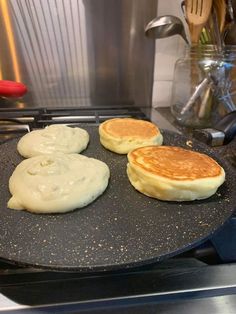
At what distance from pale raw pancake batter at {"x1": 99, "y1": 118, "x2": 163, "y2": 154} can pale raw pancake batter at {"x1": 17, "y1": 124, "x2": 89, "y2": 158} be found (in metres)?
0.06

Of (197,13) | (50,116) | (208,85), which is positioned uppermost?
(197,13)

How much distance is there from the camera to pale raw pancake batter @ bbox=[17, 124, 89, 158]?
672mm

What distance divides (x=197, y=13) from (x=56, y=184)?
2.62 ft

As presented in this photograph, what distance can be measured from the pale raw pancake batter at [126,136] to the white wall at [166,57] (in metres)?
0.51

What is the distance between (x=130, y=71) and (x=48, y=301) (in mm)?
1002

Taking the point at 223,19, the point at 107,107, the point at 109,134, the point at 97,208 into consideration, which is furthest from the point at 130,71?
the point at 97,208

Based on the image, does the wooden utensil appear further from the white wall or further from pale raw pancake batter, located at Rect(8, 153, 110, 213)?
pale raw pancake batter, located at Rect(8, 153, 110, 213)

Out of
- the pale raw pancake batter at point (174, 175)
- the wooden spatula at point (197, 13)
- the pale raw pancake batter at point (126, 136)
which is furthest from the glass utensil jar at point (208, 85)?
the pale raw pancake batter at point (174, 175)

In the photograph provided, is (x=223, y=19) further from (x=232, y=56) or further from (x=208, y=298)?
(x=208, y=298)

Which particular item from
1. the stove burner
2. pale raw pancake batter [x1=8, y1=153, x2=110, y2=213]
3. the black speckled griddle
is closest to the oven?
the stove burner

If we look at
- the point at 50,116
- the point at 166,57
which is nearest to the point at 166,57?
the point at 166,57

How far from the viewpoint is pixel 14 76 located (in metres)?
1.13

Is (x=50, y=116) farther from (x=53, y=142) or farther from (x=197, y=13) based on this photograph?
(x=197, y=13)

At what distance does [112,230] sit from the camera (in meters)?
0.46
